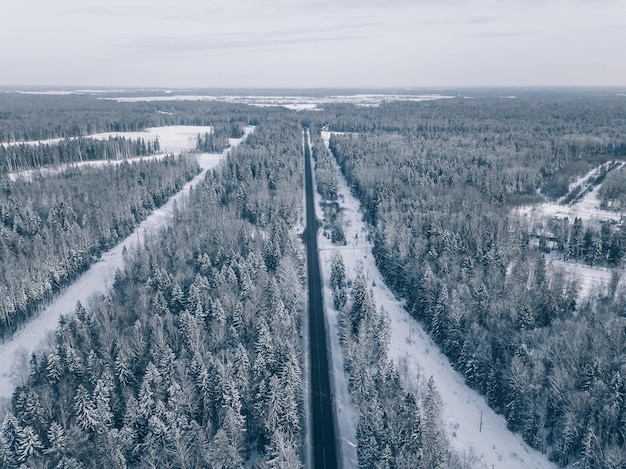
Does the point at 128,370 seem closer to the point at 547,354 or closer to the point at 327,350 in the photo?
the point at 327,350

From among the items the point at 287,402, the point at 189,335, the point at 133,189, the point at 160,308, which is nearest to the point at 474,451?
the point at 287,402

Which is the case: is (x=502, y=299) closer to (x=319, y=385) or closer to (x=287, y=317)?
(x=319, y=385)

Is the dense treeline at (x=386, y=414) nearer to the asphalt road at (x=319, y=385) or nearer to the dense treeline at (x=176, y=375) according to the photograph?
the asphalt road at (x=319, y=385)

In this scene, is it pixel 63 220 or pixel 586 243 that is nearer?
pixel 586 243

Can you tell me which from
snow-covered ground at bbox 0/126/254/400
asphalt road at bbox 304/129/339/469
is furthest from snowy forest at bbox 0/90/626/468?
snow-covered ground at bbox 0/126/254/400

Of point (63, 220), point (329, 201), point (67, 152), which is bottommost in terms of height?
point (329, 201)

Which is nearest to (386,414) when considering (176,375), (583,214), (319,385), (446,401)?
(319,385)

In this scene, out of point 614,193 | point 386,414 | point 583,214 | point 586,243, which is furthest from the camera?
point 614,193

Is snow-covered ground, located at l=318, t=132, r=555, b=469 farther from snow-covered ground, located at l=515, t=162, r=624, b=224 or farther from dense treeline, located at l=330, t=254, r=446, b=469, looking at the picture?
snow-covered ground, located at l=515, t=162, r=624, b=224
